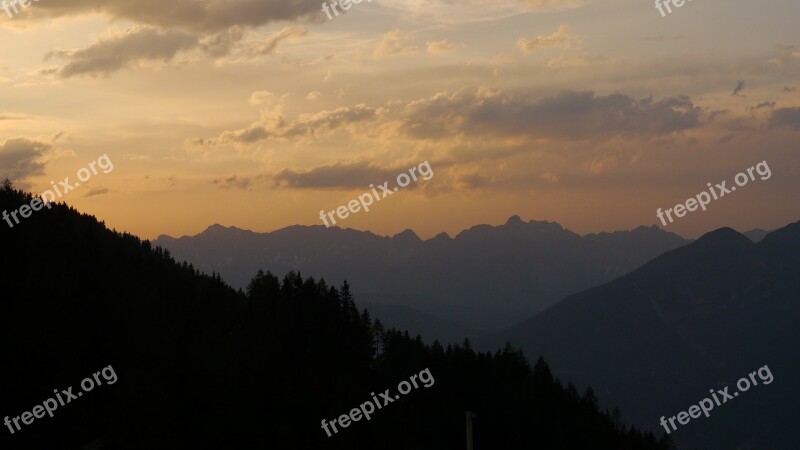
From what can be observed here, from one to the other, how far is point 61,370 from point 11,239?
1334 inches

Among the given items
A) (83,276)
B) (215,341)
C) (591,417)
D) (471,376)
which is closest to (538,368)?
(591,417)

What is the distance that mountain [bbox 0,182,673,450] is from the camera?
104 meters

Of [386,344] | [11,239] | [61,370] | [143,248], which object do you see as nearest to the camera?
[61,370]

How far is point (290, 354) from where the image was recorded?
431 ft

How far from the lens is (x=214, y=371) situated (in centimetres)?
11775

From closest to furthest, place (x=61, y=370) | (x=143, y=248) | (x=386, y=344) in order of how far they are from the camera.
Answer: (x=61, y=370), (x=386, y=344), (x=143, y=248)

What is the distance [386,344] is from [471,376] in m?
16.5

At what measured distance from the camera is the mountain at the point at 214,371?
10381 centimetres

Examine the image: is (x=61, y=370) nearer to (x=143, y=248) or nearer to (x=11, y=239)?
(x=11, y=239)

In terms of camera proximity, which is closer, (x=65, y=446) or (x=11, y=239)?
(x=65, y=446)

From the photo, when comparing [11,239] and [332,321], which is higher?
[11,239]

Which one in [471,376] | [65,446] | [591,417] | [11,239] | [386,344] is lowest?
[591,417]

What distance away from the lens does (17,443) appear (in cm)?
9606

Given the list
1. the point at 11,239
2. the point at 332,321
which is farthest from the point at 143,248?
the point at 332,321
